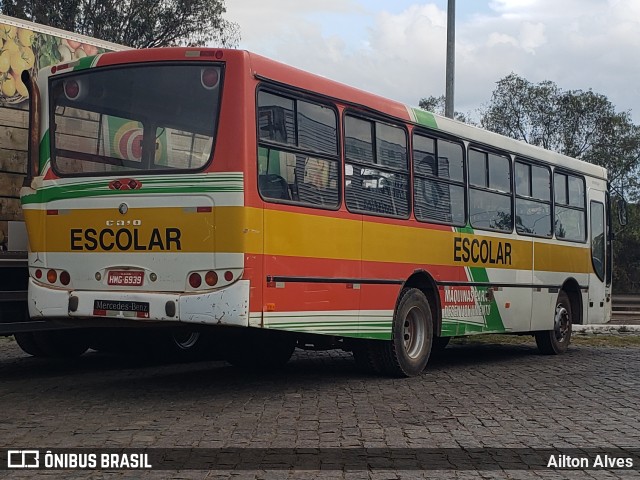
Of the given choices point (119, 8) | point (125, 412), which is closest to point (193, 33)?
point (119, 8)

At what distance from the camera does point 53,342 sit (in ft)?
40.7

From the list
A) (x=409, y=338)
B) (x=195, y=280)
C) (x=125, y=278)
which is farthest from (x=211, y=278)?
(x=409, y=338)

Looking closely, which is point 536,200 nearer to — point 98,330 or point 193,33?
point 98,330

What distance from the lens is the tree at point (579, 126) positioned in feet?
183

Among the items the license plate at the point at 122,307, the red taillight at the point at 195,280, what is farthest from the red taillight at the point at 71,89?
the red taillight at the point at 195,280

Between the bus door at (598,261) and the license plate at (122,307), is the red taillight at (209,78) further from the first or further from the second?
the bus door at (598,261)

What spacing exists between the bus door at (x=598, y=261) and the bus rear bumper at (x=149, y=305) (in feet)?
→ 30.3

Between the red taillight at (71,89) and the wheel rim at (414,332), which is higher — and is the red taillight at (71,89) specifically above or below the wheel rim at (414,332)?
Answer: above

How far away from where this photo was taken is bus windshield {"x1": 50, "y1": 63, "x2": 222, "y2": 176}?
357 inches

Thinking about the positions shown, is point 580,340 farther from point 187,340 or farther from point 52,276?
point 52,276

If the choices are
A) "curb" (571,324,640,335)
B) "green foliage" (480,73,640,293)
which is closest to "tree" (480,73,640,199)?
"green foliage" (480,73,640,293)

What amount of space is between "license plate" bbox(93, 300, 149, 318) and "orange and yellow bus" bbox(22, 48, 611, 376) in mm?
16

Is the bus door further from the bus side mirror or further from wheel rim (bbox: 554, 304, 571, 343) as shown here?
wheel rim (bbox: 554, 304, 571, 343)

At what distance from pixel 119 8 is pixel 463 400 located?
39.1 metres
